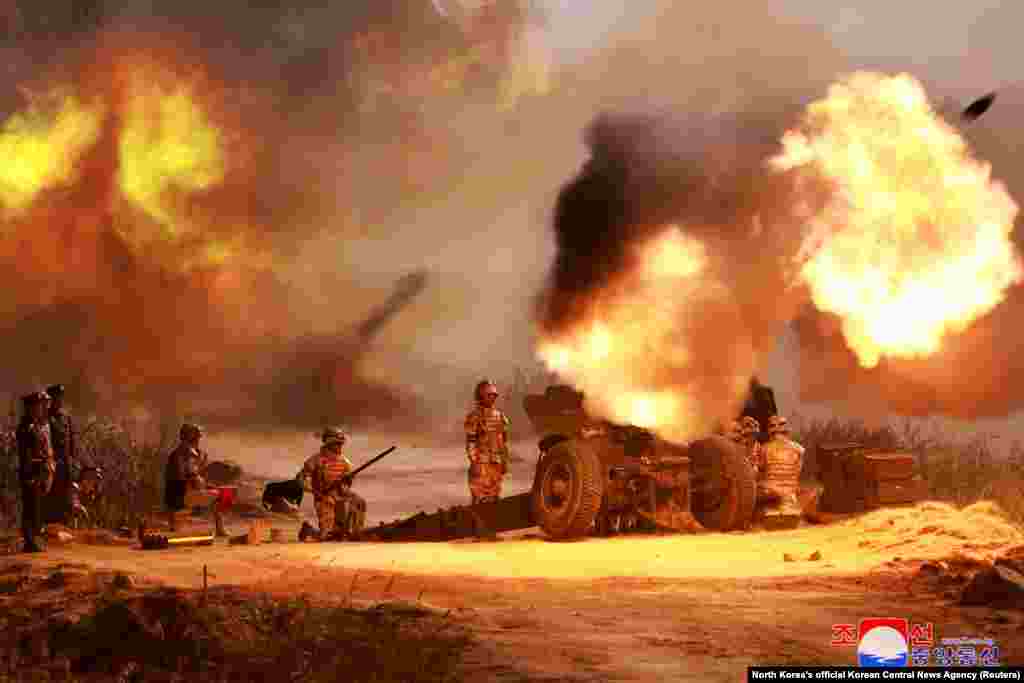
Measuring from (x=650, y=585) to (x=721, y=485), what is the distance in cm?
524

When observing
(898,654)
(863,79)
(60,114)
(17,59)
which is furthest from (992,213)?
(17,59)

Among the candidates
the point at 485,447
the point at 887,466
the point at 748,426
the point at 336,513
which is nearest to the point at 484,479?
the point at 485,447

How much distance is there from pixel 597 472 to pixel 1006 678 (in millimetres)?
7887

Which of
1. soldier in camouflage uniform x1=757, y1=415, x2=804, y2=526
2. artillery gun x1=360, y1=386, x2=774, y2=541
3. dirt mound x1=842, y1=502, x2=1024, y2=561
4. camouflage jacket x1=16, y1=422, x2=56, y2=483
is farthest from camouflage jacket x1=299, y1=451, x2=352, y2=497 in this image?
dirt mound x1=842, y1=502, x2=1024, y2=561

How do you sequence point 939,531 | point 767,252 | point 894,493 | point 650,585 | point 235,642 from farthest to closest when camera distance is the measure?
1. point 767,252
2. point 894,493
3. point 939,531
4. point 650,585
5. point 235,642

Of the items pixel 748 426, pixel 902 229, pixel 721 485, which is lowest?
pixel 721 485

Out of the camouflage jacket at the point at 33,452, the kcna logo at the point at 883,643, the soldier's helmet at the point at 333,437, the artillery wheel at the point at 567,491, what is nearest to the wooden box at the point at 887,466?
the artillery wheel at the point at 567,491

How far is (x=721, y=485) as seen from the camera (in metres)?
15.0

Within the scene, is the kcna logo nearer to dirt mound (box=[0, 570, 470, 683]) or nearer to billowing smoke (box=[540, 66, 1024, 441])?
dirt mound (box=[0, 570, 470, 683])

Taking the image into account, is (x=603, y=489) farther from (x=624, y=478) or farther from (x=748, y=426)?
(x=748, y=426)

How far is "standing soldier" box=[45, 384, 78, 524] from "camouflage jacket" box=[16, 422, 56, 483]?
1.33 meters

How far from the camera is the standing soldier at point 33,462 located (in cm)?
1287

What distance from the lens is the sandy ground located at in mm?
6891

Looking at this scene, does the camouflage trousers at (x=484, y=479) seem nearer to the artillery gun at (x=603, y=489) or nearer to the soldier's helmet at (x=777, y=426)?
the artillery gun at (x=603, y=489)
